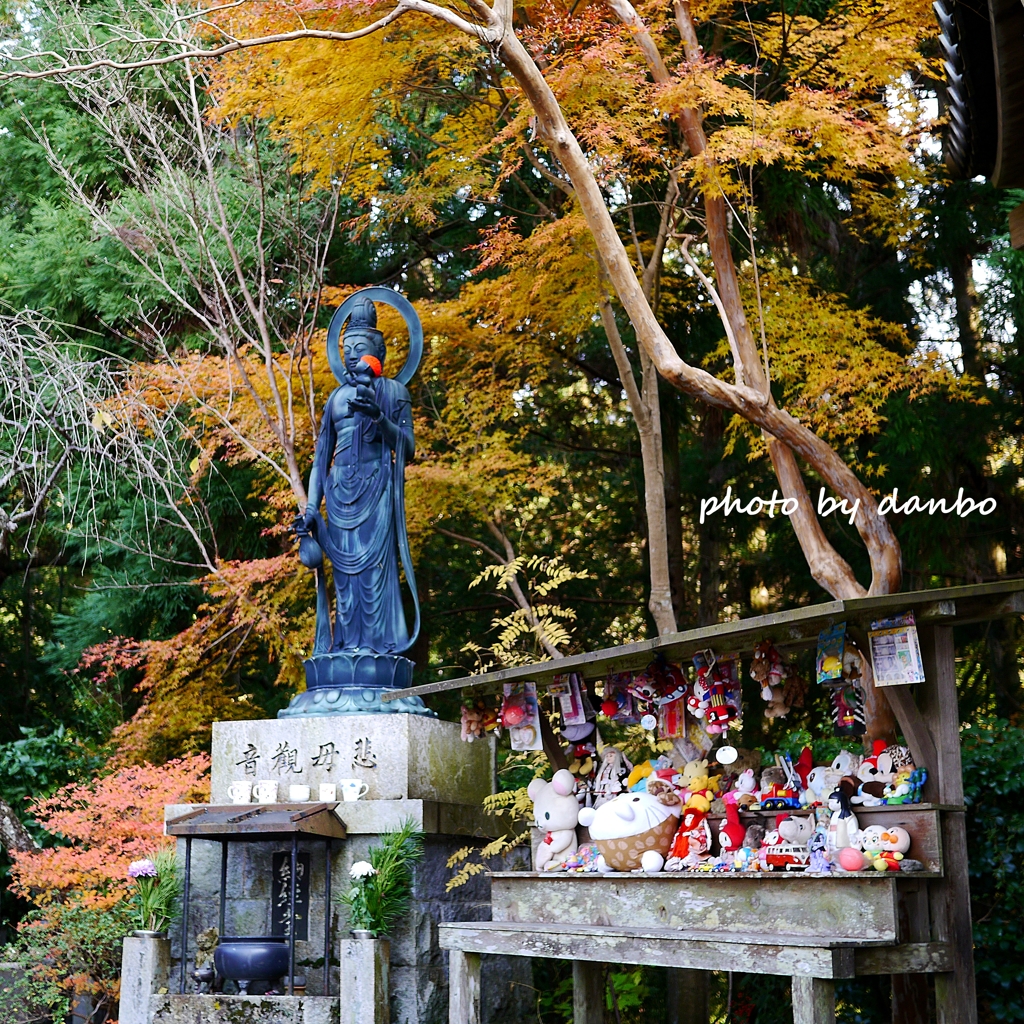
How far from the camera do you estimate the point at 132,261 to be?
12305 millimetres

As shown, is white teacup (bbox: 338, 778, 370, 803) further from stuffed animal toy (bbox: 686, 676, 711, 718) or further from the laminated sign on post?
the laminated sign on post

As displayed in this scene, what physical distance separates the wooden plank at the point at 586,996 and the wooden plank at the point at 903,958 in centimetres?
243

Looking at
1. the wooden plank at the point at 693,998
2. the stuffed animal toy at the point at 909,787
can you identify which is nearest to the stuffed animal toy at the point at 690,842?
the stuffed animal toy at the point at 909,787

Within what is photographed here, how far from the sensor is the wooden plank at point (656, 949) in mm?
4840

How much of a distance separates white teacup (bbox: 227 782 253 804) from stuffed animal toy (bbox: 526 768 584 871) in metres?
1.75

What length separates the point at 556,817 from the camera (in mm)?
6695

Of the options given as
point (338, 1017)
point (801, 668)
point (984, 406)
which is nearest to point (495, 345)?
point (984, 406)

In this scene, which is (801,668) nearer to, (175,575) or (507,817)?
(507,817)

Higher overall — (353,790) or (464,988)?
(353,790)

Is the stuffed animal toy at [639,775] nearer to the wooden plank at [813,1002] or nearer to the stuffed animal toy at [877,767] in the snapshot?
the stuffed animal toy at [877,767]

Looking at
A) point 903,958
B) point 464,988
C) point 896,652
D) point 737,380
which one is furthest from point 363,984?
point 737,380

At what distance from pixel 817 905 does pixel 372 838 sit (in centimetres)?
284

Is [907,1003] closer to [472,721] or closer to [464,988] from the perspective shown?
[464,988]

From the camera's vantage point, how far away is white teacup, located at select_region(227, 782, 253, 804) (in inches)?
293
